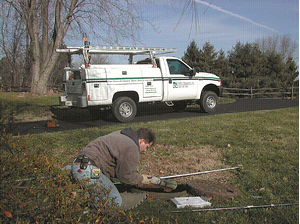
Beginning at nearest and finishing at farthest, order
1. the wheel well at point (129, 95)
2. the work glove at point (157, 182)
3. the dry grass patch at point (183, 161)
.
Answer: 1. the work glove at point (157, 182)
2. the dry grass patch at point (183, 161)
3. the wheel well at point (129, 95)

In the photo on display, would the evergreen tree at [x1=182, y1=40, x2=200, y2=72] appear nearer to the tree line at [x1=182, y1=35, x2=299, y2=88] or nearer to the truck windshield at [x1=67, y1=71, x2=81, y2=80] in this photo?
the tree line at [x1=182, y1=35, x2=299, y2=88]

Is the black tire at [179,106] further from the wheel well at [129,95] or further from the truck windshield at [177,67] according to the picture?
the wheel well at [129,95]

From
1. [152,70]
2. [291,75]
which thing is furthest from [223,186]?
[291,75]

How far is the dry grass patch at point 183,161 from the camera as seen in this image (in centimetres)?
453

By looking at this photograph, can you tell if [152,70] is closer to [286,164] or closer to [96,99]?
[96,99]

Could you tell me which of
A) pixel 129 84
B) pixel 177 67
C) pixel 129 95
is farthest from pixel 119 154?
pixel 177 67

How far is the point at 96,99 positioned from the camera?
9.25 metres

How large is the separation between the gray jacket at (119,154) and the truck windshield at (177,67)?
7732 millimetres

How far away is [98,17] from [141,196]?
595 centimetres

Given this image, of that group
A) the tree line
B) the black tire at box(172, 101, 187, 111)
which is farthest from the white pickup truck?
the tree line

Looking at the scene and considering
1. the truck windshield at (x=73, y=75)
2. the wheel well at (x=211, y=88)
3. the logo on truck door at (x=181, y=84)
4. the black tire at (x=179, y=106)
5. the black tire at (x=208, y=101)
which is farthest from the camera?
the black tire at (x=179, y=106)

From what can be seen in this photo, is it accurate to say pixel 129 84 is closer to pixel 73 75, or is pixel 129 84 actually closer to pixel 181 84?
pixel 73 75

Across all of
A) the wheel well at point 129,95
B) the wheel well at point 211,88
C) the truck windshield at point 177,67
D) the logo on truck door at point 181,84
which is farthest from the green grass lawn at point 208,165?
the wheel well at point 211,88

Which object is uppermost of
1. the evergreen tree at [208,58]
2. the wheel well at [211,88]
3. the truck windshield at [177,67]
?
the evergreen tree at [208,58]
